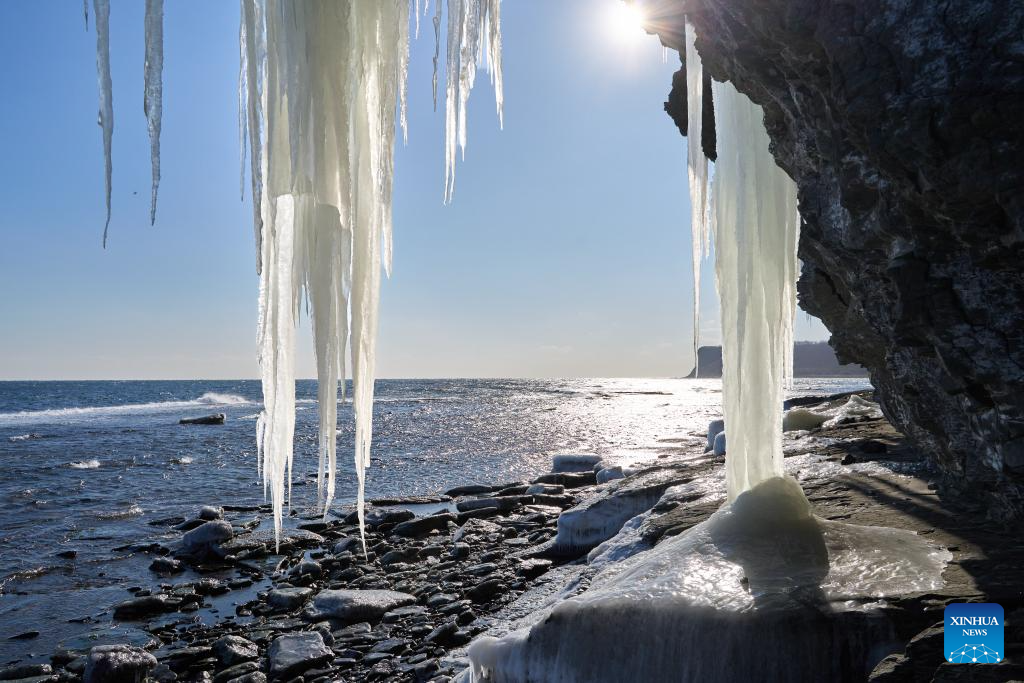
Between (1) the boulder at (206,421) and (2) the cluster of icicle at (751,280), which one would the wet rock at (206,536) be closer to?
(2) the cluster of icicle at (751,280)

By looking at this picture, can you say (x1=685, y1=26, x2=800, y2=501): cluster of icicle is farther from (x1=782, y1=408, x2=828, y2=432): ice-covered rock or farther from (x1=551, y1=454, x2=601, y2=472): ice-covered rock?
(x1=551, y1=454, x2=601, y2=472): ice-covered rock

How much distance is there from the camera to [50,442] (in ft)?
71.7

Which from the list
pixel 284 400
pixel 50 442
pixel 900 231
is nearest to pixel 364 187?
pixel 284 400

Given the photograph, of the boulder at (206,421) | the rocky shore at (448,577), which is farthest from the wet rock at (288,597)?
the boulder at (206,421)

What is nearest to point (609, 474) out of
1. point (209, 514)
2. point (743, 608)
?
point (209, 514)

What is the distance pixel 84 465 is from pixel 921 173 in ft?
64.3

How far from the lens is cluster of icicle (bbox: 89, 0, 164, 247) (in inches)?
105

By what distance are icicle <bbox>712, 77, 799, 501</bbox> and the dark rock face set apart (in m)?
0.26

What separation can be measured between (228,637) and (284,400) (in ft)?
11.1

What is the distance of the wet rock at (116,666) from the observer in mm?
4723

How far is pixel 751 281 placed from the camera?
353 centimetres

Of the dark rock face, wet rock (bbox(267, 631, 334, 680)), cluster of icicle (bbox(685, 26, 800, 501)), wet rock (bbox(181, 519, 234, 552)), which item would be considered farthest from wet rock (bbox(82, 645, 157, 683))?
the dark rock face

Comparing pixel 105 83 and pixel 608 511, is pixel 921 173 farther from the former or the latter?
pixel 608 511

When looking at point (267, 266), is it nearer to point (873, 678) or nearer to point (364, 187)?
point (364, 187)
